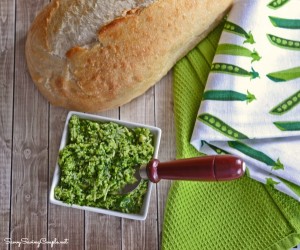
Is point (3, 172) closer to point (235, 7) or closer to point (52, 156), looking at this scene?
point (52, 156)

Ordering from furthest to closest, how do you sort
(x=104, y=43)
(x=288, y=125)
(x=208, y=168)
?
(x=288, y=125) → (x=104, y=43) → (x=208, y=168)

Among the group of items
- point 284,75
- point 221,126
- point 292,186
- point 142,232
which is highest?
point 284,75

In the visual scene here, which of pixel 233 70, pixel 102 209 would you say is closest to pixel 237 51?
pixel 233 70

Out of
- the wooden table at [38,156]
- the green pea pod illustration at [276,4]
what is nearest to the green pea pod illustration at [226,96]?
the wooden table at [38,156]

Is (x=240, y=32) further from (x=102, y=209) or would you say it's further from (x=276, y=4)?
(x=102, y=209)

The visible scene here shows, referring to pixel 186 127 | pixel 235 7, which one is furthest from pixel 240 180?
pixel 235 7

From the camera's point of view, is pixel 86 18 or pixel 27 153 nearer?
pixel 86 18
